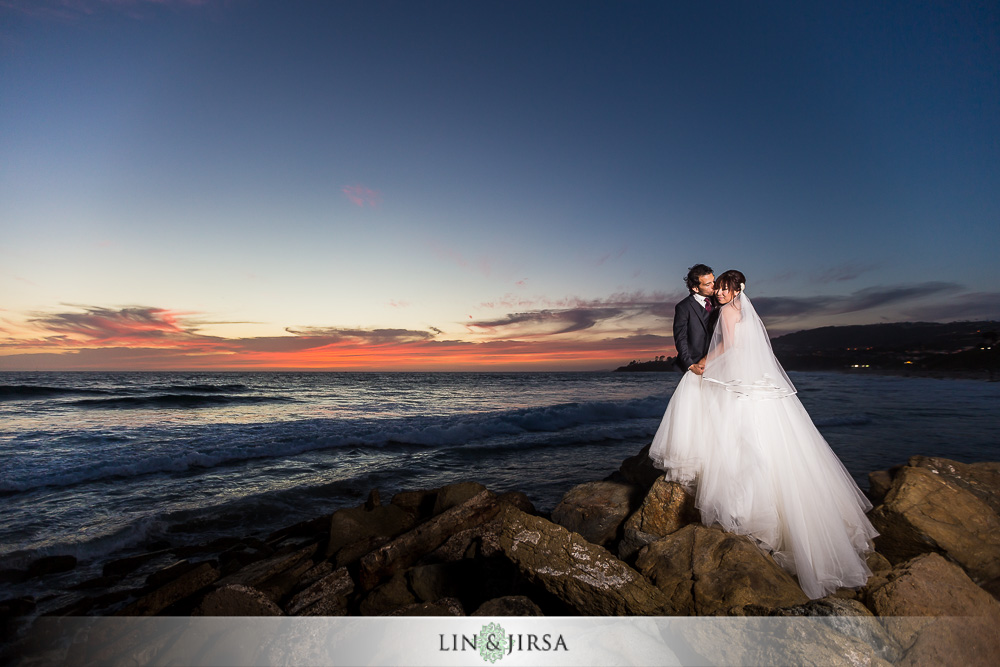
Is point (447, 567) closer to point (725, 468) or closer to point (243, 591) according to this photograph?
point (243, 591)

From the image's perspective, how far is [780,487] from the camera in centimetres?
450

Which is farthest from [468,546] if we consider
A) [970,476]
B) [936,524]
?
[970,476]

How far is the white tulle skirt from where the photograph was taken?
4180 millimetres

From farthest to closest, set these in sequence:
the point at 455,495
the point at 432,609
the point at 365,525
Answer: the point at 455,495, the point at 365,525, the point at 432,609

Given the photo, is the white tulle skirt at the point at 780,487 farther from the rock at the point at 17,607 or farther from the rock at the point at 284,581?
the rock at the point at 17,607

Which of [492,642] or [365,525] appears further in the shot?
[365,525]

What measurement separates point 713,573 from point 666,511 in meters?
1.08

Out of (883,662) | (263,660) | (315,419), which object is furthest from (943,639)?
(315,419)

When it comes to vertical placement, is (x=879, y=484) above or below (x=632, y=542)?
above

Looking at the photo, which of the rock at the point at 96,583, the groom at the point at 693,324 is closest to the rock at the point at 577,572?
the groom at the point at 693,324

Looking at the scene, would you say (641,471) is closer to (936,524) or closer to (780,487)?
(780,487)

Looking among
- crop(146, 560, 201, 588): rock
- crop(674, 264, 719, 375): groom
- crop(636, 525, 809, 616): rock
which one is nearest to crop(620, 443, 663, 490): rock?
crop(674, 264, 719, 375): groom

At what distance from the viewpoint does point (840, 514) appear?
4.56 m

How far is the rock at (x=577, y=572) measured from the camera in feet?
12.6
